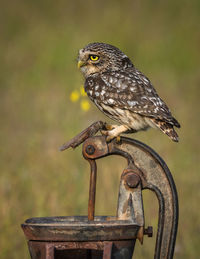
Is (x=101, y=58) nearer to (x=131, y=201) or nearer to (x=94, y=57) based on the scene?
(x=94, y=57)

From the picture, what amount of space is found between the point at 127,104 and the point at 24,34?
9671 mm

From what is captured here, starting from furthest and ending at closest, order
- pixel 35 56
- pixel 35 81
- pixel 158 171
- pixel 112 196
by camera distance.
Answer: pixel 35 56 → pixel 35 81 → pixel 112 196 → pixel 158 171

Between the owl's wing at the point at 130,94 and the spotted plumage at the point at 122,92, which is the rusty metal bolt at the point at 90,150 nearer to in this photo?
the spotted plumage at the point at 122,92

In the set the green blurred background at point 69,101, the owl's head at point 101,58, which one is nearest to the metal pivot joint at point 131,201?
the owl's head at point 101,58

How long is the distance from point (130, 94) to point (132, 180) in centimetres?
87

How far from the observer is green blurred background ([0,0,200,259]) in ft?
16.3

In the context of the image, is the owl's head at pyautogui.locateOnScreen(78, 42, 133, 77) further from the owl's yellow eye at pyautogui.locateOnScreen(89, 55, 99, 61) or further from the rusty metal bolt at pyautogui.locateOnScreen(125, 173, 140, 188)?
the rusty metal bolt at pyautogui.locateOnScreen(125, 173, 140, 188)

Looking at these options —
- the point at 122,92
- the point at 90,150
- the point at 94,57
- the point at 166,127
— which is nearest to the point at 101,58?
the point at 94,57

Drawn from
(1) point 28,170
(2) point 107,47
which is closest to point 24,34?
(1) point 28,170

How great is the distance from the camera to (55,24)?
12.7 metres

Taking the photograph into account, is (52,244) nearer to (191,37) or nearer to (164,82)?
(164,82)

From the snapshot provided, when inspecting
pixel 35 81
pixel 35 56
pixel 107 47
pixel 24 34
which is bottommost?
pixel 107 47

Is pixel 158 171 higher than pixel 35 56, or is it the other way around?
pixel 35 56

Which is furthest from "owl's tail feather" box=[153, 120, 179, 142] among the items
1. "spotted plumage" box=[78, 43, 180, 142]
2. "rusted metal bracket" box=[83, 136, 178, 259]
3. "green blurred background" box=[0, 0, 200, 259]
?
"green blurred background" box=[0, 0, 200, 259]
